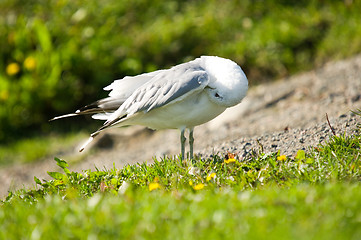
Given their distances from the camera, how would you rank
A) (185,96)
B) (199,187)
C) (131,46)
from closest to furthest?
(199,187), (185,96), (131,46)

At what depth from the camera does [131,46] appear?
8.52 metres

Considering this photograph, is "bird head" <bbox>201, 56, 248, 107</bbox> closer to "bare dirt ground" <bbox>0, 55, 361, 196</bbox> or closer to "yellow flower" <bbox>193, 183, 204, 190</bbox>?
"yellow flower" <bbox>193, 183, 204, 190</bbox>

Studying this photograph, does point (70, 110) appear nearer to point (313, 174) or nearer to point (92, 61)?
point (92, 61)

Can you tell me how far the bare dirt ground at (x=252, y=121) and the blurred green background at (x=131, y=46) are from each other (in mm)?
525

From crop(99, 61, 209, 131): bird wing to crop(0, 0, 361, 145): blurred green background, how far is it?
11.6 feet

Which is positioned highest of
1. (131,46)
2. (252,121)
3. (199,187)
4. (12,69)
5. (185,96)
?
(185,96)

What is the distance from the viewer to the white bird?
4.00m

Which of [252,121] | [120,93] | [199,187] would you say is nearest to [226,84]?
[199,187]

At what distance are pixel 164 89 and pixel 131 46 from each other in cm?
456

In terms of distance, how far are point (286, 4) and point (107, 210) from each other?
285 inches

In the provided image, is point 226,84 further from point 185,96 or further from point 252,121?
point 252,121

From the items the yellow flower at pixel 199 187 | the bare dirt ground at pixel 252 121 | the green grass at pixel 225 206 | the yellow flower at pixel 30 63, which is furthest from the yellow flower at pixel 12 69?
the yellow flower at pixel 199 187

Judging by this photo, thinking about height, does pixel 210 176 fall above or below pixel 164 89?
below

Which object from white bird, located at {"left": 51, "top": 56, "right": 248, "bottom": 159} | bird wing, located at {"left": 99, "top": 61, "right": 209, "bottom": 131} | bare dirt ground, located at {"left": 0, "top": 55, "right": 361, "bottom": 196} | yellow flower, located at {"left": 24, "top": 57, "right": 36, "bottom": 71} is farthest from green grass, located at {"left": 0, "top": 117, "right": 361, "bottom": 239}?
yellow flower, located at {"left": 24, "top": 57, "right": 36, "bottom": 71}
